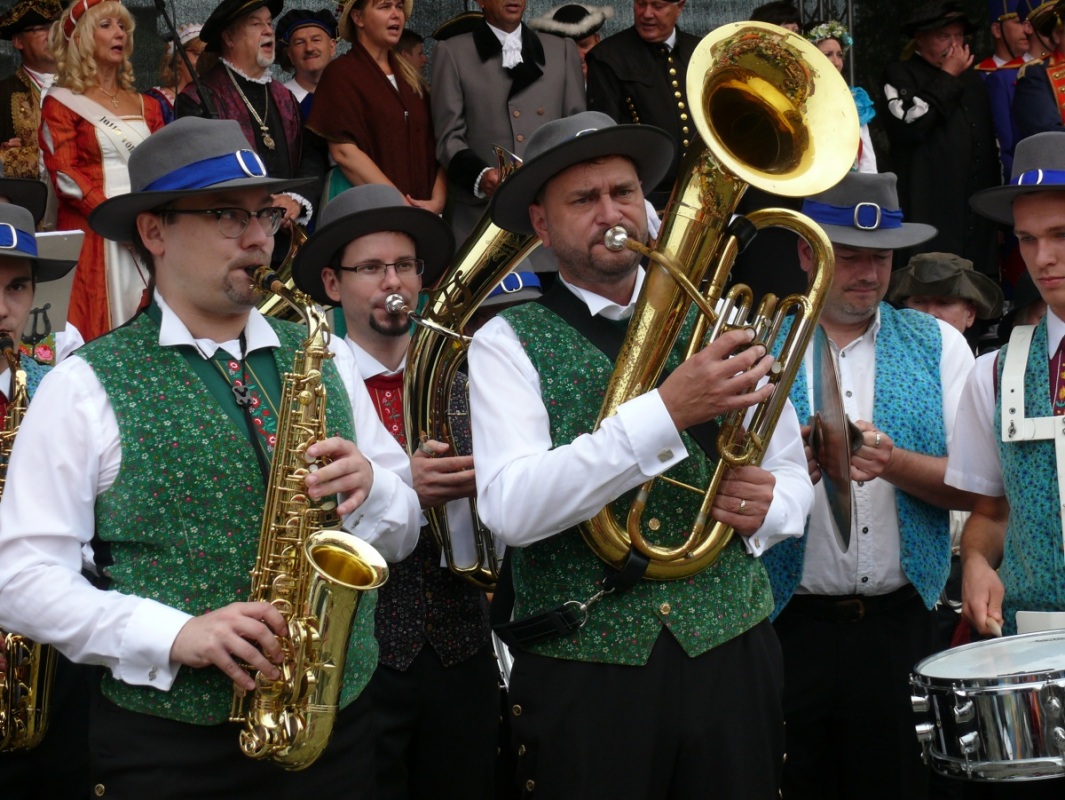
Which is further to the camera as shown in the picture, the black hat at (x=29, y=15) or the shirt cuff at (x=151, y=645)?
the black hat at (x=29, y=15)

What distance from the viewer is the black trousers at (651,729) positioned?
12.0 feet

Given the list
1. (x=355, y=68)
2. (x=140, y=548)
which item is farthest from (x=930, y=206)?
(x=140, y=548)

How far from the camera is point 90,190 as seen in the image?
686 cm

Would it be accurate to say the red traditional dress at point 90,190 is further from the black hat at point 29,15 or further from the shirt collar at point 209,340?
the shirt collar at point 209,340

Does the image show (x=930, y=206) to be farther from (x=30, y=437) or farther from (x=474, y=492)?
(x=30, y=437)

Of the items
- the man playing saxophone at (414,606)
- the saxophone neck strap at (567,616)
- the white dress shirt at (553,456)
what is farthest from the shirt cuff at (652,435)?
the man playing saxophone at (414,606)

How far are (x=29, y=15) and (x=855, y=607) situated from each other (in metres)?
5.39

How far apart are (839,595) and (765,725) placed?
1102 mm

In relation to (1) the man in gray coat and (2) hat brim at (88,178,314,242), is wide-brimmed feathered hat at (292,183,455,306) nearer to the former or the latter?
(2) hat brim at (88,178,314,242)

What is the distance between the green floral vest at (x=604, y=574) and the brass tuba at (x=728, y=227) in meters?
0.06

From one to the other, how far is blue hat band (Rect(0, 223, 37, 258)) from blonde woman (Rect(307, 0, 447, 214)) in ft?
9.39

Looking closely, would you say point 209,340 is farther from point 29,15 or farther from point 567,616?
point 29,15

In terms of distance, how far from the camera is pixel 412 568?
4578 millimetres

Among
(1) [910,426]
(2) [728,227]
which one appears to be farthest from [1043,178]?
(1) [910,426]
